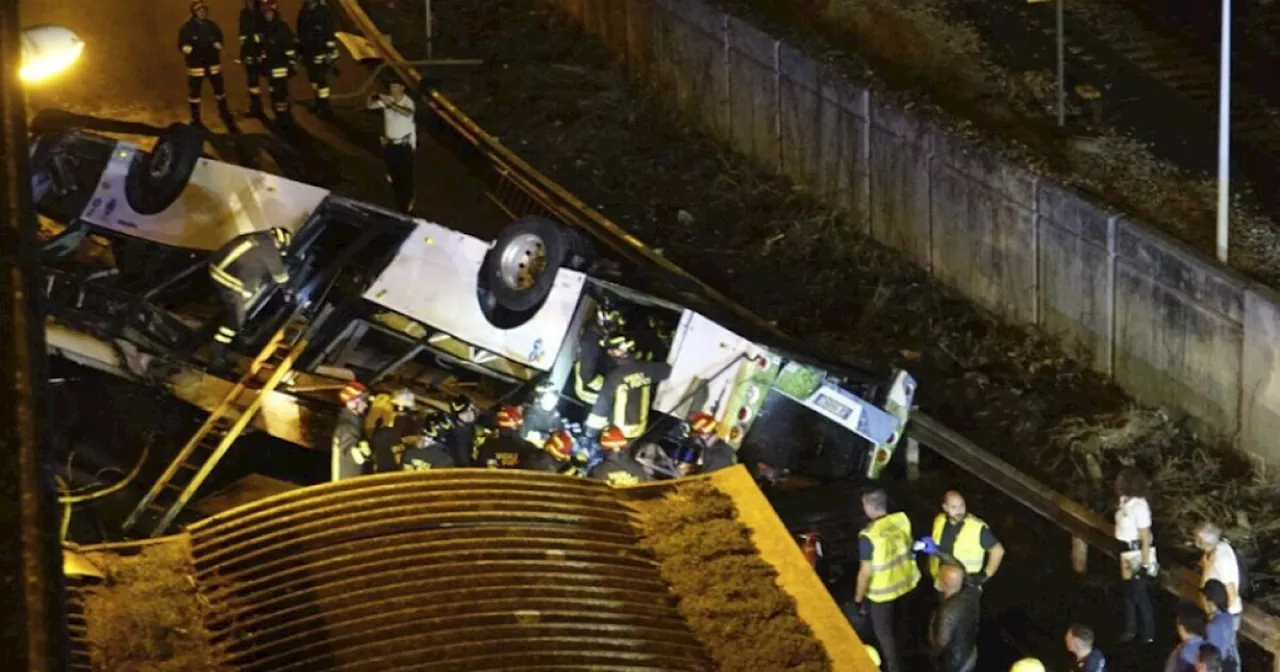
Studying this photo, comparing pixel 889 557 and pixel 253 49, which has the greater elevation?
pixel 253 49

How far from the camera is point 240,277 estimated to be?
10688 millimetres

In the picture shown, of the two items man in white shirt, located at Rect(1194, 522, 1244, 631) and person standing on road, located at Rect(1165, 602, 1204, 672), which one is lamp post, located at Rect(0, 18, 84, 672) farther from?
man in white shirt, located at Rect(1194, 522, 1244, 631)

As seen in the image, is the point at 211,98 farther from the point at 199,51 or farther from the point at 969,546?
the point at 969,546

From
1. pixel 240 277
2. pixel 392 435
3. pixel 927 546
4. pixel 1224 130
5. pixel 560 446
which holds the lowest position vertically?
pixel 927 546

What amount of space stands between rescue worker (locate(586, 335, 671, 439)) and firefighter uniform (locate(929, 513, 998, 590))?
2.32 meters

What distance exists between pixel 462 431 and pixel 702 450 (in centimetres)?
156

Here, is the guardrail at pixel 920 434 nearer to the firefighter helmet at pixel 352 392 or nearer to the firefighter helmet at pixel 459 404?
the firefighter helmet at pixel 459 404

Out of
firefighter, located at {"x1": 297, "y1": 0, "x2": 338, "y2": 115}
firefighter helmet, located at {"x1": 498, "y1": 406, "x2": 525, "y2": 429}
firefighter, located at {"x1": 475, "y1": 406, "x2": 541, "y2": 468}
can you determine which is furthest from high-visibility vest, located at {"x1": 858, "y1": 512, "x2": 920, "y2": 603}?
firefighter, located at {"x1": 297, "y1": 0, "x2": 338, "y2": 115}

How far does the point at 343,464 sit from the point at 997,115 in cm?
765

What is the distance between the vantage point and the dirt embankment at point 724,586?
17.9ft

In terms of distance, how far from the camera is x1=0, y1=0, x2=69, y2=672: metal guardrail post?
2186mm

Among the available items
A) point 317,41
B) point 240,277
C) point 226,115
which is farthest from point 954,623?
point 226,115

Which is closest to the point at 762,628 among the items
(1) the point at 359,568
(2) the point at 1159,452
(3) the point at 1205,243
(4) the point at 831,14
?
(1) the point at 359,568

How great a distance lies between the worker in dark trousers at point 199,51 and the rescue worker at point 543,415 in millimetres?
7571
